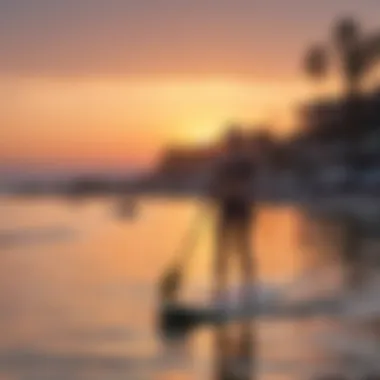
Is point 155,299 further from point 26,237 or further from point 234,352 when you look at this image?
point 26,237

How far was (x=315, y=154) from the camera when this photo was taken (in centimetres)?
228

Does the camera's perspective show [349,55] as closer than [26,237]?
Yes

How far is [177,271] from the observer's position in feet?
10.2

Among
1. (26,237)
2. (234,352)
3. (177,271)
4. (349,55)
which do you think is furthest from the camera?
(26,237)

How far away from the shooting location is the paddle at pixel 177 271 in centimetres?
307

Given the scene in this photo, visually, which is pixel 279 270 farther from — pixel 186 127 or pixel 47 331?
pixel 186 127

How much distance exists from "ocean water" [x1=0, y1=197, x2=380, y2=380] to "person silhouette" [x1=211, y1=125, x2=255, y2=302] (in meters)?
0.08

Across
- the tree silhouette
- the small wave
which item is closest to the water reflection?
the tree silhouette

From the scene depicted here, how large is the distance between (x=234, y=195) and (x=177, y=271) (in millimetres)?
767

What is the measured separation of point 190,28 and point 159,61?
10 centimetres

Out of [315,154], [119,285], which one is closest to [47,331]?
[119,285]

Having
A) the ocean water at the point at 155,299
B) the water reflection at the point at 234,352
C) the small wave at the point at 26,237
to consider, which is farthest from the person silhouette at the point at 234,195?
the small wave at the point at 26,237

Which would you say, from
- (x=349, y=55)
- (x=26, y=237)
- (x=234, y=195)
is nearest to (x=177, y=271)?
(x=234, y=195)

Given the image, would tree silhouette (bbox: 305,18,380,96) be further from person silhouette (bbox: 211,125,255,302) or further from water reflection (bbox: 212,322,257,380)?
water reflection (bbox: 212,322,257,380)
